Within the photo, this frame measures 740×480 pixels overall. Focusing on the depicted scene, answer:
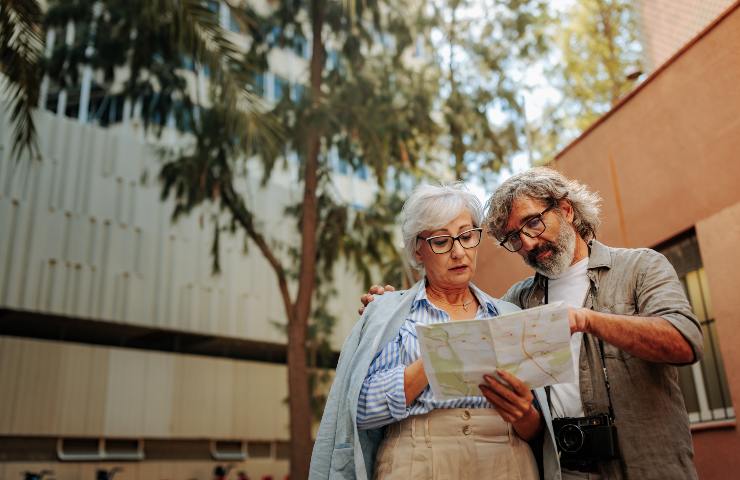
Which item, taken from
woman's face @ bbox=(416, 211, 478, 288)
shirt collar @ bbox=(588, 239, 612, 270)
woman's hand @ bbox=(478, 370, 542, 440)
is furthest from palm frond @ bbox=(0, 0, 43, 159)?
woman's hand @ bbox=(478, 370, 542, 440)

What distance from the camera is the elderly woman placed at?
7.84 ft

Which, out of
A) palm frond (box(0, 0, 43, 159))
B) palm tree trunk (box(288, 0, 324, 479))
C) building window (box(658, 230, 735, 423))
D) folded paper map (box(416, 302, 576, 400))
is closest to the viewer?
folded paper map (box(416, 302, 576, 400))

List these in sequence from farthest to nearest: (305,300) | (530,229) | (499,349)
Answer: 1. (305,300)
2. (530,229)
3. (499,349)

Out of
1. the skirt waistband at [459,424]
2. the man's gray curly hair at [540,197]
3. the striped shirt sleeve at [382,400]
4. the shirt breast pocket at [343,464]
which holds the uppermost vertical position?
the man's gray curly hair at [540,197]

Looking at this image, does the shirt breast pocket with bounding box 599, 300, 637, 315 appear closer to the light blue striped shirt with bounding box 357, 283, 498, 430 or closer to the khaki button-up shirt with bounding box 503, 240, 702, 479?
the khaki button-up shirt with bounding box 503, 240, 702, 479

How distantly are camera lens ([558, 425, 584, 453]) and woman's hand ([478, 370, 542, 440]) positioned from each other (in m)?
0.16

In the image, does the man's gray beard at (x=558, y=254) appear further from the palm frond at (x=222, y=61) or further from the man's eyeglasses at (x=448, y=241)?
the palm frond at (x=222, y=61)

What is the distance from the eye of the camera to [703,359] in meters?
5.93

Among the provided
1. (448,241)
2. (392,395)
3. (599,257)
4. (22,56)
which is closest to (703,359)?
(599,257)

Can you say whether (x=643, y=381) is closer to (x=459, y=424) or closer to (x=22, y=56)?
(x=459, y=424)

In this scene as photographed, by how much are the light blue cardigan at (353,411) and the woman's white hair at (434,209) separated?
28cm

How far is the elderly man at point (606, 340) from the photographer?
227 cm

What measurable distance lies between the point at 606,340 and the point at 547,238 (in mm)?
650

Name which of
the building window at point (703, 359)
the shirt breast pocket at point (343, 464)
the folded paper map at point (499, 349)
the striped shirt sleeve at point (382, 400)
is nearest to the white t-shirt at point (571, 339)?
the folded paper map at point (499, 349)
